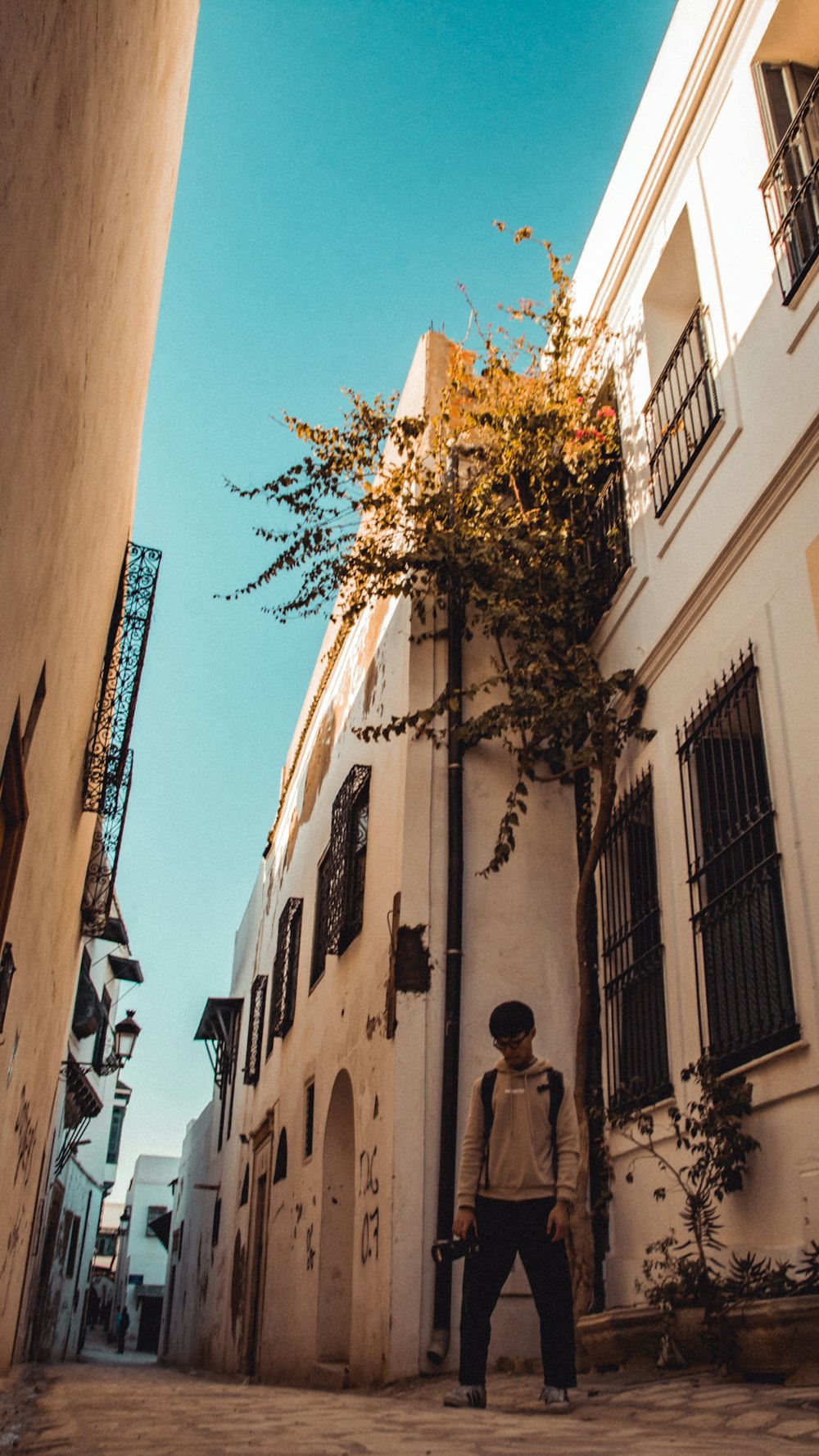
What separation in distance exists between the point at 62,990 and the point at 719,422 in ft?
27.6

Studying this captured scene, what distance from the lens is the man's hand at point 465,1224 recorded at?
4680mm

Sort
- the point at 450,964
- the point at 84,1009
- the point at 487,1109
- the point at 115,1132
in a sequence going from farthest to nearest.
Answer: the point at 115,1132
the point at 84,1009
the point at 450,964
the point at 487,1109

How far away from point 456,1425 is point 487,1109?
4.35 ft

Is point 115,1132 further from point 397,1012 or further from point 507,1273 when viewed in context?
point 507,1273

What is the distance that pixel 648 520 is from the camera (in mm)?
7250

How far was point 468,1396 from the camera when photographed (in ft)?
14.9

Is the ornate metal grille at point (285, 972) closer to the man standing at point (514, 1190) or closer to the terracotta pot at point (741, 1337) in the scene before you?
the terracotta pot at point (741, 1337)

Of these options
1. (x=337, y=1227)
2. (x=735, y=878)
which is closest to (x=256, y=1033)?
(x=337, y=1227)

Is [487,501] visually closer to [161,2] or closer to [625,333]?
[625,333]

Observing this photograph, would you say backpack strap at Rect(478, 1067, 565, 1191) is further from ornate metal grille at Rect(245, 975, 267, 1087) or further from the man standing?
ornate metal grille at Rect(245, 975, 267, 1087)

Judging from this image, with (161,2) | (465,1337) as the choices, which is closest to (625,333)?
(161,2)

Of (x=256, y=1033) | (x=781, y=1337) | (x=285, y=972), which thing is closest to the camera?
(x=781, y=1337)

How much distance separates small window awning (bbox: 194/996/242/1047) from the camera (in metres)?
19.6

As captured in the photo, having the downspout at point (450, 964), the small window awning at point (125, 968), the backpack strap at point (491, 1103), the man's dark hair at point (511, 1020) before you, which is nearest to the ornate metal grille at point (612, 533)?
the downspout at point (450, 964)
